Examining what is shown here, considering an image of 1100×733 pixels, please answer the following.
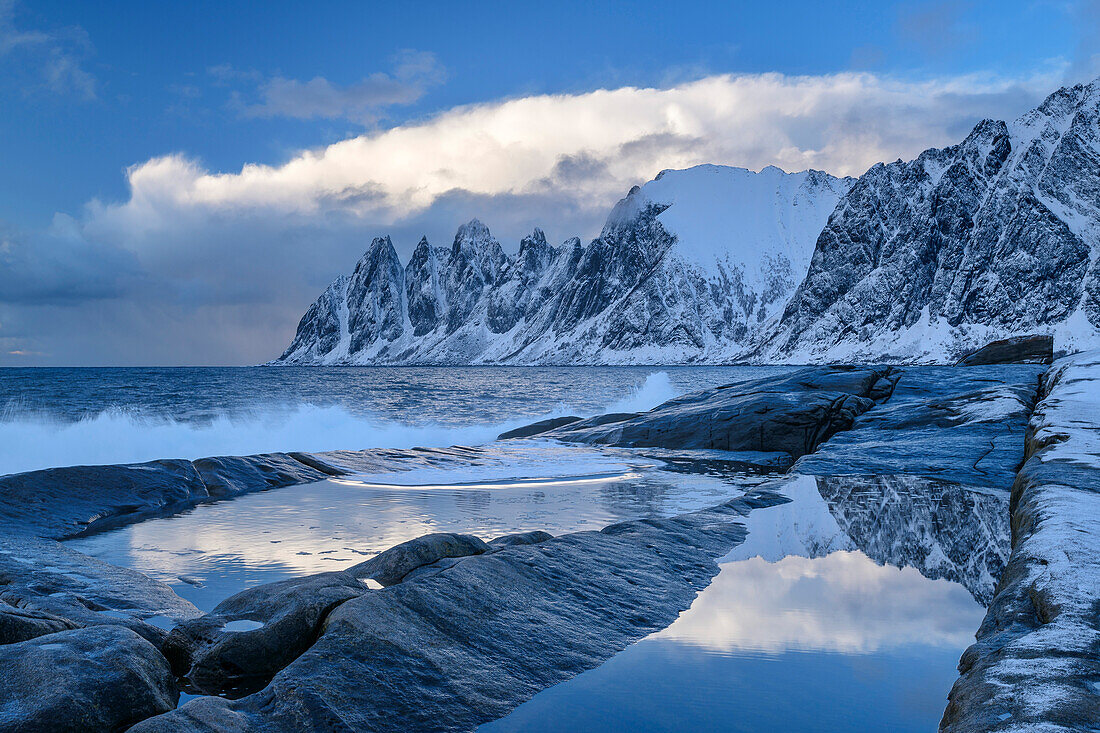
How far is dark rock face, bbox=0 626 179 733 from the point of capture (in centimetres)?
430

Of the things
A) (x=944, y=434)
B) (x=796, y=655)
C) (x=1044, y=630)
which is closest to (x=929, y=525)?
(x=796, y=655)

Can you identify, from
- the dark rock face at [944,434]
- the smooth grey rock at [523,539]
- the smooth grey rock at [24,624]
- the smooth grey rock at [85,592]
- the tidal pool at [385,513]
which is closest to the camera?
the smooth grey rock at [24,624]

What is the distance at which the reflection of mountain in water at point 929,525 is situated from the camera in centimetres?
896

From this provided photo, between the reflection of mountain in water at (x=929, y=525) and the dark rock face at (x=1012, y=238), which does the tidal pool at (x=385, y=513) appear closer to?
the reflection of mountain in water at (x=929, y=525)

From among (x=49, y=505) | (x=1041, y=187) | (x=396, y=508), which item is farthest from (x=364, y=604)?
(x=1041, y=187)

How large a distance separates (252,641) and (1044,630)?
6.18 metres

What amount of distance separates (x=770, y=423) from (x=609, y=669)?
66.4 ft

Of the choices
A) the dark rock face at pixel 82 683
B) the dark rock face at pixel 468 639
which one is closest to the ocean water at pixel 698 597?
the dark rock face at pixel 468 639

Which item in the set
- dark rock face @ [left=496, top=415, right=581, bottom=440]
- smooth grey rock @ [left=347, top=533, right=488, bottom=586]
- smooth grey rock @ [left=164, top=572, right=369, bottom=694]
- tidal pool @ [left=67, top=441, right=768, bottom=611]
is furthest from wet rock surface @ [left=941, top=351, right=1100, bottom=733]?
dark rock face @ [left=496, top=415, right=581, bottom=440]

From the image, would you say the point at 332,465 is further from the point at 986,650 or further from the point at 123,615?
the point at 986,650

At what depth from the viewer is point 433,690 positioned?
5211mm

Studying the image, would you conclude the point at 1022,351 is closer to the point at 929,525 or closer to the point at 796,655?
the point at 929,525

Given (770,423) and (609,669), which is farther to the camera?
(770,423)

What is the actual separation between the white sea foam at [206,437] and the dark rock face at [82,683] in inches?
811
